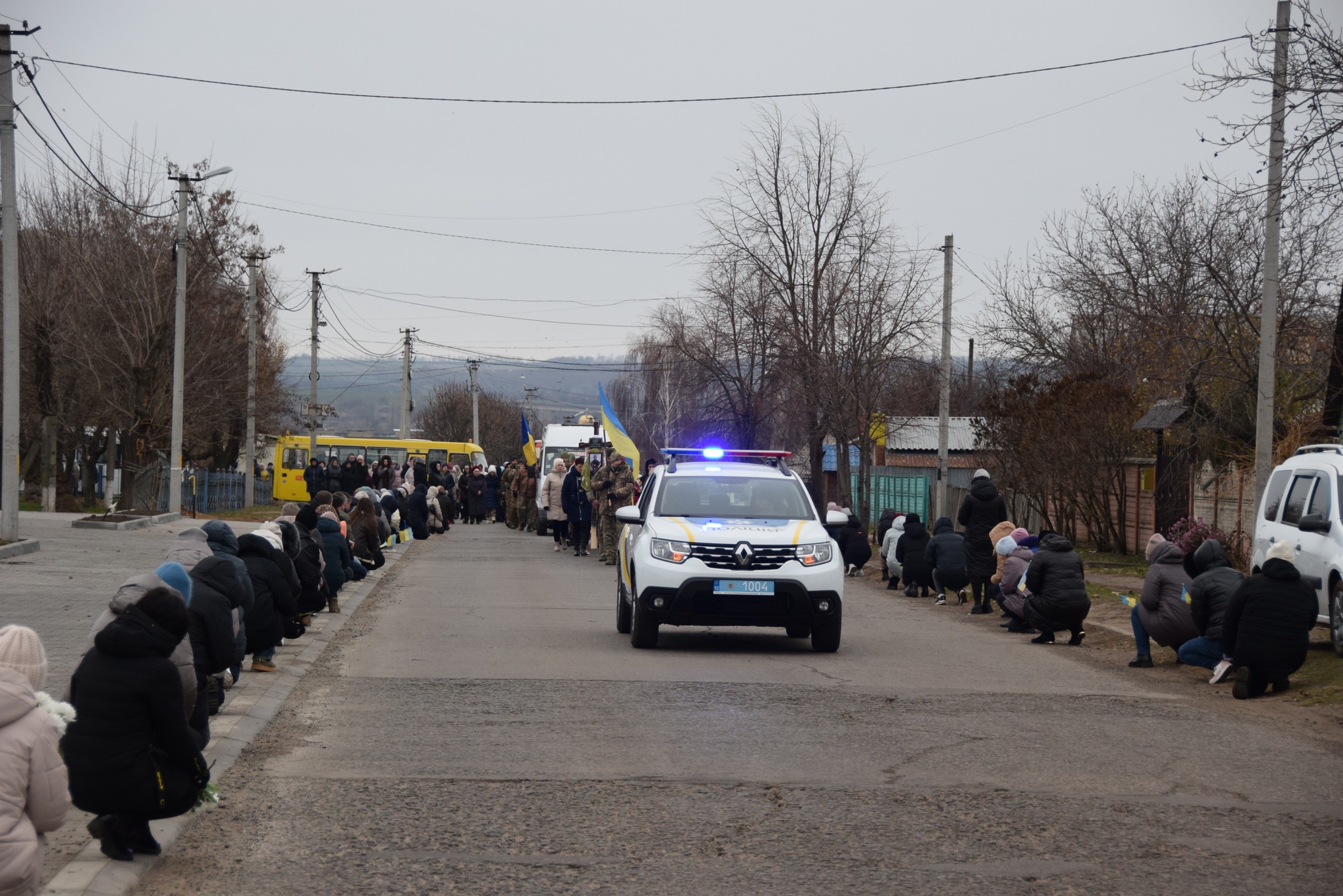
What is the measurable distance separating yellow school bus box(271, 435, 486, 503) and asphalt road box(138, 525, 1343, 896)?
52537 mm

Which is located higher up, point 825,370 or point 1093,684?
point 825,370

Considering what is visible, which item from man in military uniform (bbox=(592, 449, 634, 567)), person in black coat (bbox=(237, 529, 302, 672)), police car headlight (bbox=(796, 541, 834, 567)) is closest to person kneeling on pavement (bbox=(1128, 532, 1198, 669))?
police car headlight (bbox=(796, 541, 834, 567))

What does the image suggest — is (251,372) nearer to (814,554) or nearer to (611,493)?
(611,493)

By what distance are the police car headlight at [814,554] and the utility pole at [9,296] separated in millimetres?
15171

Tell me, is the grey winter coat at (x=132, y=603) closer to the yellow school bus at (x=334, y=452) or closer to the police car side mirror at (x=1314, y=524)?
the police car side mirror at (x=1314, y=524)

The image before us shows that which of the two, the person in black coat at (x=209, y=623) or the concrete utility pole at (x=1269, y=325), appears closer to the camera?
the person in black coat at (x=209, y=623)

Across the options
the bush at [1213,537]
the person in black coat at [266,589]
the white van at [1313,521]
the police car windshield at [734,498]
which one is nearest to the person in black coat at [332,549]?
the police car windshield at [734,498]

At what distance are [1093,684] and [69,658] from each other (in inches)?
328

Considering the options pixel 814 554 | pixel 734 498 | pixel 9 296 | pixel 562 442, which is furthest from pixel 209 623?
pixel 562 442

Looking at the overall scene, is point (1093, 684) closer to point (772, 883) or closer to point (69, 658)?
point (772, 883)

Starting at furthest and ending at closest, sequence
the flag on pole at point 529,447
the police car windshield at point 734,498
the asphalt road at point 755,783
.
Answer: the flag on pole at point 529,447
the police car windshield at point 734,498
the asphalt road at point 755,783

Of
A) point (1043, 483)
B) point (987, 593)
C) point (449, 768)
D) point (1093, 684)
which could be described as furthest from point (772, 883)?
point (1043, 483)

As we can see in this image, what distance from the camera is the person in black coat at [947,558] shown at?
19391 millimetres

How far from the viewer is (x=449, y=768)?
25.6ft
